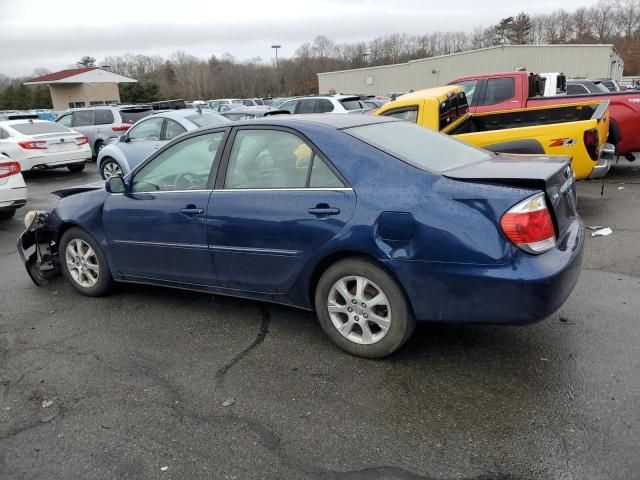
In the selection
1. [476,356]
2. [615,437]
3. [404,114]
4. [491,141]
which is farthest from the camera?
[404,114]

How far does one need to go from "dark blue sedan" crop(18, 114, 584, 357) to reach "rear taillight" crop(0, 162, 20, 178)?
175 inches

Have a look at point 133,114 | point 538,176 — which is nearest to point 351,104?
point 133,114

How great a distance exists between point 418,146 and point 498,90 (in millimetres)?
Answer: 7399

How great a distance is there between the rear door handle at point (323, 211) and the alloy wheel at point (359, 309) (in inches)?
17.1

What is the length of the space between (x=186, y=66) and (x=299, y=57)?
18.8 m

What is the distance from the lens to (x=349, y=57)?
3688 inches

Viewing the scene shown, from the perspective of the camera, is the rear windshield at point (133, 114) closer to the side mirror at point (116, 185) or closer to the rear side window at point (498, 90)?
the rear side window at point (498, 90)

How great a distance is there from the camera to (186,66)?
284 ft

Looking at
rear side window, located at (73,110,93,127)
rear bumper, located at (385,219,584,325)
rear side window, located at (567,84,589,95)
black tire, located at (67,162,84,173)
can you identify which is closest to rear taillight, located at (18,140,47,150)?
black tire, located at (67,162,84,173)

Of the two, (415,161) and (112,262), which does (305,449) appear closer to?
(415,161)

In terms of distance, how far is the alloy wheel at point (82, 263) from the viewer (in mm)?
5004

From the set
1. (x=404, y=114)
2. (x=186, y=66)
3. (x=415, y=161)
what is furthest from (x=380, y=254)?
(x=186, y=66)

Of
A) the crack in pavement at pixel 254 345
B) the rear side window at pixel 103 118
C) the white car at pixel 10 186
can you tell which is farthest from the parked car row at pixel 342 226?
the rear side window at pixel 103 118

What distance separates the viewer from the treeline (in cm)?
7656
